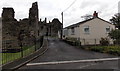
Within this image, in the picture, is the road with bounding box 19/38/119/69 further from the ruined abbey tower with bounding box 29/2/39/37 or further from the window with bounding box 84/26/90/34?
the window with bounding box 84/26/90/34

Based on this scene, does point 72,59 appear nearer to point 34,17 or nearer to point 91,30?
point 91,30

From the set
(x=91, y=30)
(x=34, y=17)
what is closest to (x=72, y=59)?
(x=91, y=30)

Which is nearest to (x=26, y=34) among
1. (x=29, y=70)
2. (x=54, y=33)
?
(x=29, y=70)

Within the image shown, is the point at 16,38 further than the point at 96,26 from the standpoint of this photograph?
No

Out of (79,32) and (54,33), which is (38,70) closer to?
(79,32)

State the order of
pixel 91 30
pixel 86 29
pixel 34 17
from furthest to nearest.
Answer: pixel 91 30, pixel 86 29, pixel 34 17

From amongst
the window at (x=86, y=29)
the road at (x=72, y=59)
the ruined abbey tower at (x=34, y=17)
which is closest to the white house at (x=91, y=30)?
the window at (x=86, y=29)

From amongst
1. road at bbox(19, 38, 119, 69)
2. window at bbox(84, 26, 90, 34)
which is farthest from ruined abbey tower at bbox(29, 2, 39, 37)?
road at bbox(19, 38, 119, 69)

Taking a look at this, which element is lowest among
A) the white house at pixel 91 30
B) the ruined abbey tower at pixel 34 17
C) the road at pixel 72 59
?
the road at pixel 72 59

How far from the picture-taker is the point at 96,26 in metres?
24.4

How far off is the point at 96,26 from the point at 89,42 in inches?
133

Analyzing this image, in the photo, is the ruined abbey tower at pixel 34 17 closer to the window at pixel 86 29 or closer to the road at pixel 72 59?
the window at pixel 86 29

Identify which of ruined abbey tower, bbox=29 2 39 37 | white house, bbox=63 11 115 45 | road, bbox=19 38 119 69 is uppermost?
ruined abbey tower, bbox=29 2 39 37

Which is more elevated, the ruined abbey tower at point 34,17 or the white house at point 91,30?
the ruined abbey tower at point 34,17
